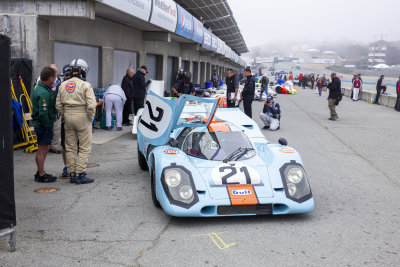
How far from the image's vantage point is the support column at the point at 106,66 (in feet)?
40.6

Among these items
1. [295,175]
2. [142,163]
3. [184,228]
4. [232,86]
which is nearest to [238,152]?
[295,175]

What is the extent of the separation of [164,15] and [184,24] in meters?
3.10

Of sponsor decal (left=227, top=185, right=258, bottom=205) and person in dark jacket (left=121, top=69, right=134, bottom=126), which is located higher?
person in dark jacket (left=121, top=69, right=134, bottom=126)

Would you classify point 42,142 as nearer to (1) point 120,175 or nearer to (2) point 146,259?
(1) point 120,175

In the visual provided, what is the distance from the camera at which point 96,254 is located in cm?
365

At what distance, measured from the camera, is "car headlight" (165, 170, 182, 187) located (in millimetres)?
4559

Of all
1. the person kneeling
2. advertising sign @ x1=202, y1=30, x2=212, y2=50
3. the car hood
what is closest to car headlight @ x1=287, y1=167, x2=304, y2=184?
the car hood

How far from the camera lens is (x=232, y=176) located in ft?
15.5

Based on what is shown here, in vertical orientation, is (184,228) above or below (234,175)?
below

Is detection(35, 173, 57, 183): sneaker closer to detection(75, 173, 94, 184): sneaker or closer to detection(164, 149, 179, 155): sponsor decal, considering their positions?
detection(75, 173, 94, 184): sneaker

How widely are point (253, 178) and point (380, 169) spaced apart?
3901mm

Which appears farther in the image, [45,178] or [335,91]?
[335,91]

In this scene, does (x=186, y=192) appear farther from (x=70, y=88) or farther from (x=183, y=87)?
(x=183, y=87)

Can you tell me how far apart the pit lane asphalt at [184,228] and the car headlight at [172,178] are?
0.41 m
